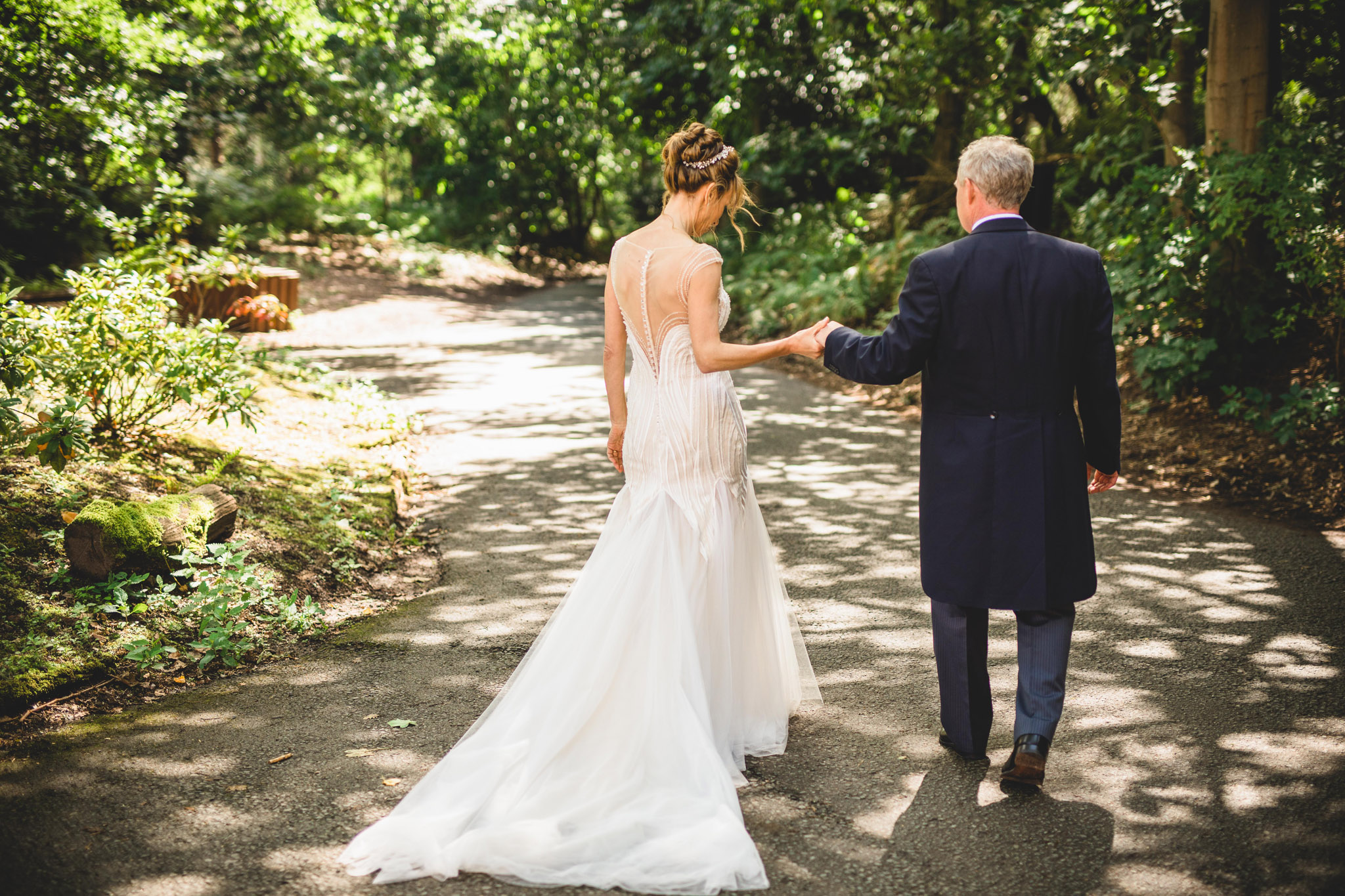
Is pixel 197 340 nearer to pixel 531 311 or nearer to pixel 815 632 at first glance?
pixel 815 632

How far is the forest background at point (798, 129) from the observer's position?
8.23 m

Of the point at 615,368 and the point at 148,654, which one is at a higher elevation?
the point at 615,368

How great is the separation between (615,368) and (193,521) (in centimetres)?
251

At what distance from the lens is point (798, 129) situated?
2019 centimetres

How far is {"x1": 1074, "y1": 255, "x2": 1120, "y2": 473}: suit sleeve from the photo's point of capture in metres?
3.33

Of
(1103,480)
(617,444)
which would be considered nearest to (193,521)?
(617,444)

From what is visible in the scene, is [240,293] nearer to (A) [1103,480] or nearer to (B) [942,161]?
(B) [942,161]

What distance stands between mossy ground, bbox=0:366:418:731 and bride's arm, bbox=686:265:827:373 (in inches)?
104

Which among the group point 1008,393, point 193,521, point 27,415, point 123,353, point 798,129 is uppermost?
point 798,129

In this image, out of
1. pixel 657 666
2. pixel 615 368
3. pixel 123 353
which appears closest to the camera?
pixel 657 666

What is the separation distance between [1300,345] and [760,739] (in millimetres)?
7454

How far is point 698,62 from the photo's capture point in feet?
67.5

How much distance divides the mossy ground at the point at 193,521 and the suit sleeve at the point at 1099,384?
374cm

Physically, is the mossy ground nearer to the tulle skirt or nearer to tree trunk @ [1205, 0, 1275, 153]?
the tulle skirt
